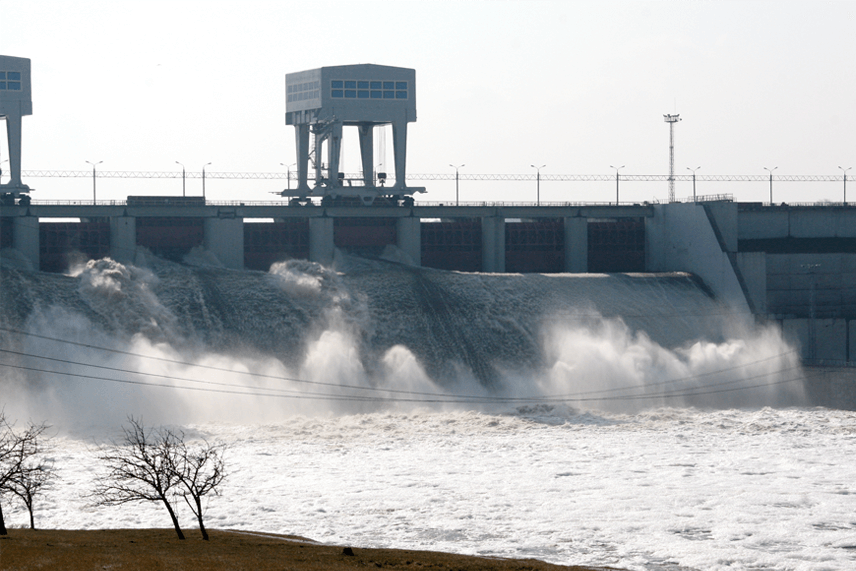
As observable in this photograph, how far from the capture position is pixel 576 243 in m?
85.9

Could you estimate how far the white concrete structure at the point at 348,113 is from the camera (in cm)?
8500

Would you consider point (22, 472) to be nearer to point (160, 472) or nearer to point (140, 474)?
point (160, 472)

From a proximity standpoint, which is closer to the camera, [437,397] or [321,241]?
[437,397]

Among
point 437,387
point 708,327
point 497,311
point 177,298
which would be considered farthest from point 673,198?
point 177,298

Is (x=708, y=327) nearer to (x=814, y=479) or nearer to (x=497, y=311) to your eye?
(x=497, y=311)

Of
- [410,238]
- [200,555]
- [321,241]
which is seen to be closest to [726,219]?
[410,238]

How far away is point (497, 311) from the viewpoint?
72562 mm

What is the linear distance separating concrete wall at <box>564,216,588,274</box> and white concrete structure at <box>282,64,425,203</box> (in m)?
11.9

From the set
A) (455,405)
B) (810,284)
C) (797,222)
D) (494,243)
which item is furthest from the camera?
(797,222)

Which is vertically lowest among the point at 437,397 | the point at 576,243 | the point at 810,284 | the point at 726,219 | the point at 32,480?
the point at 32,480

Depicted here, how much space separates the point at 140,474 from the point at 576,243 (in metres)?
50.0

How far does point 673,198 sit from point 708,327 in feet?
89.8

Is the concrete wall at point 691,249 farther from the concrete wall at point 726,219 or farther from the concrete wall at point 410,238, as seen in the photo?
the concrete wall at point 410,238

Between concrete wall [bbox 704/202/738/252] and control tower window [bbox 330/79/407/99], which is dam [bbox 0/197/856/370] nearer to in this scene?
concrete wall [bbox 704/202/738/252]
